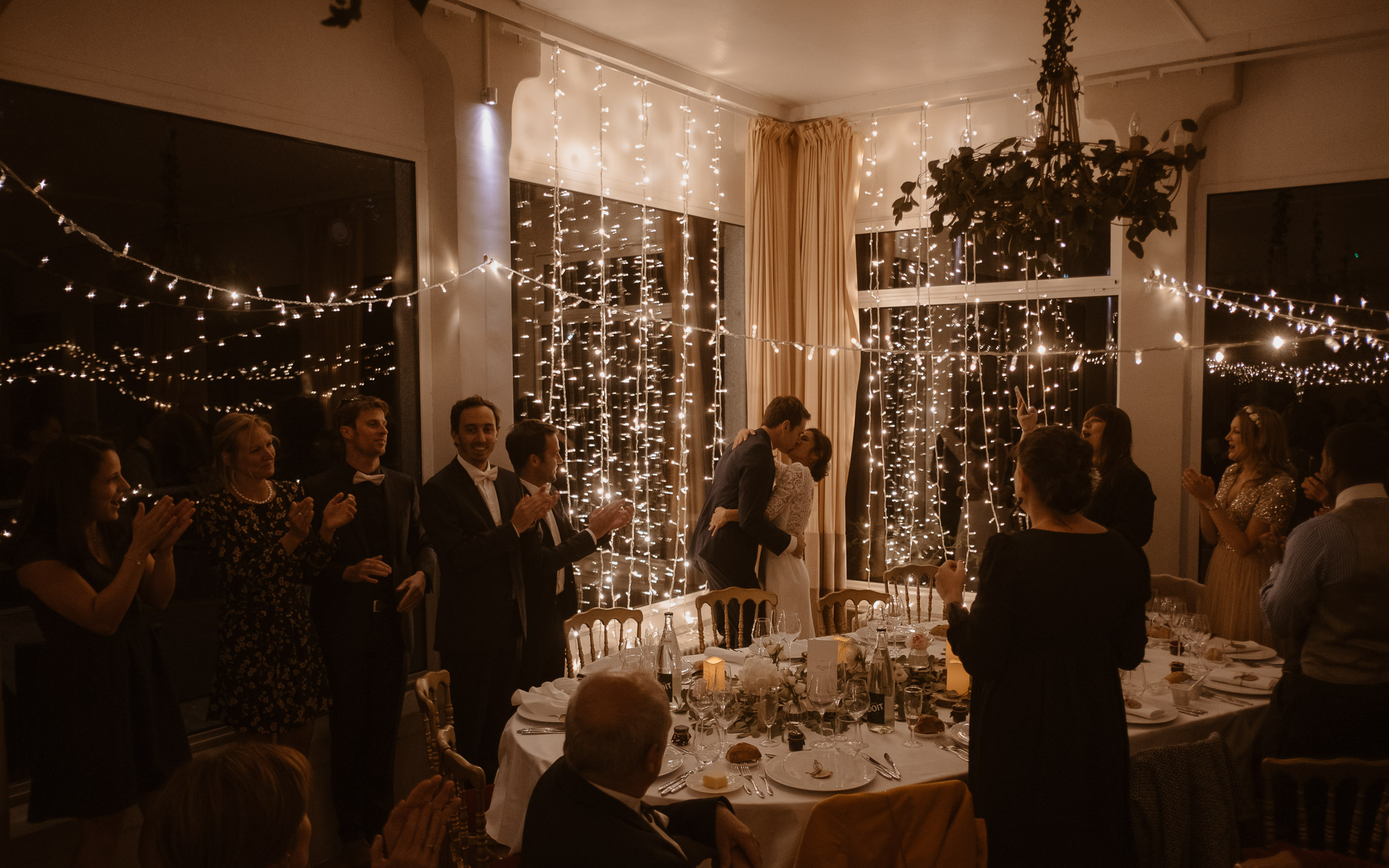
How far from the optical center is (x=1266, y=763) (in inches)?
95.6

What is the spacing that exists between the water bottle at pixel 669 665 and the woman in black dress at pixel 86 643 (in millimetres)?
1543

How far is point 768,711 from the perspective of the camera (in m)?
2.81

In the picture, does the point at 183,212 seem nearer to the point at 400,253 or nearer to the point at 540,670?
the point at 400,253

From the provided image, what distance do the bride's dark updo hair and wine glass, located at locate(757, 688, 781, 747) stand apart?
102cm

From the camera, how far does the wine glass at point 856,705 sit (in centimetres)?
266

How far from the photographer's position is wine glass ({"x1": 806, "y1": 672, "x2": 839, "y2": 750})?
2.69 m

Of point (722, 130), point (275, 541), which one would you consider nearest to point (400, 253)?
point (275, 541)

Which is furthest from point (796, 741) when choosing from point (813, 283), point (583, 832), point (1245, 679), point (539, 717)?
point (813, 283)

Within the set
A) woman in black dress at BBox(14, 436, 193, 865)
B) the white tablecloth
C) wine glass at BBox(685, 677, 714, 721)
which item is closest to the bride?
the white tablecloth

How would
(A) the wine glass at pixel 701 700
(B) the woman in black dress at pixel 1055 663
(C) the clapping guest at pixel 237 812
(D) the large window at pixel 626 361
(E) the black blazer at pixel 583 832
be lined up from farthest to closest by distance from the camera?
(D) the large window at pixel 626 361 → (A) the wine glass at pixel 701 700 → (B) the woman in black dress at pixel 1055 663 → (E) the black blazer at pixel 583 832 → (C) the clapping guest at pixel 237 812

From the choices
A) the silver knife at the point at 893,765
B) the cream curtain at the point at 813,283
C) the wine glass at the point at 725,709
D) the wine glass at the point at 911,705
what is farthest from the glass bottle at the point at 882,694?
the cream curtain at the point at 813,283

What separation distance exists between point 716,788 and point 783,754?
1.01 ft

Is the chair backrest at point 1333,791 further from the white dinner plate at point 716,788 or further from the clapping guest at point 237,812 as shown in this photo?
the clapping guest at point 237,812

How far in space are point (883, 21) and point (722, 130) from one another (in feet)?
5.12
